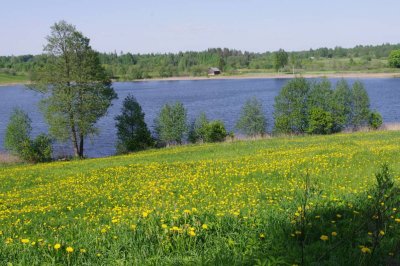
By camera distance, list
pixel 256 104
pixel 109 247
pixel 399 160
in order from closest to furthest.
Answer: pixel 109 247 → pixel 399 160 → pixel 256 104

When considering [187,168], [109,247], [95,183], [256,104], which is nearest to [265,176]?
[187,168]

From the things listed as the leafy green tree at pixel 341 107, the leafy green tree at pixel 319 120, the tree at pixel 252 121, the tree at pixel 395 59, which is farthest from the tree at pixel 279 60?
the leafy green tree at pixel 319 120

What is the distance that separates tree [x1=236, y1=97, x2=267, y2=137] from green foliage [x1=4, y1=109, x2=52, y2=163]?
22392 millimetres

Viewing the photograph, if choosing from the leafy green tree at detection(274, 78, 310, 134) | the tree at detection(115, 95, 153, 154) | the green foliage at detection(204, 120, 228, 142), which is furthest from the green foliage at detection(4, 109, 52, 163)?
the leafy green tree at detection(274, 78, 310, 134)

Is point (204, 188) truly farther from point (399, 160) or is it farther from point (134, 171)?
point (399, 160)

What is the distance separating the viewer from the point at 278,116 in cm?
4828

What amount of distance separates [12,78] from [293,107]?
151 metres

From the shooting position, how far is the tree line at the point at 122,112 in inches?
1411

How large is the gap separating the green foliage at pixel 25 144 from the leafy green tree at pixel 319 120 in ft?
96.0

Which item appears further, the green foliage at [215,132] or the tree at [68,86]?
the green foliage at [215,132]

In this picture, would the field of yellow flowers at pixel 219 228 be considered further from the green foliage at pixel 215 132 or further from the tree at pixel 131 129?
the green foliage at pixel 215 132

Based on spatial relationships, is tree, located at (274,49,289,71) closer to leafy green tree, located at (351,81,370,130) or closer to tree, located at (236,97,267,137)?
leafy green tree, located at (351,81,370,130)

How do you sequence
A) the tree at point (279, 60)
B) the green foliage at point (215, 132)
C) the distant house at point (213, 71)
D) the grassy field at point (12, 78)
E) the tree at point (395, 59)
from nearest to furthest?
the green foliage at point (215, 132), the tree at point (395, 59), the grassy field at point (12, 78), the tree at point (279, 60), the distant house at point (213, 71)

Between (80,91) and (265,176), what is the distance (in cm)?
2759
